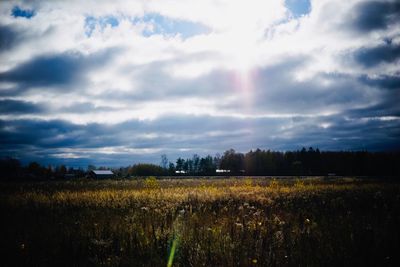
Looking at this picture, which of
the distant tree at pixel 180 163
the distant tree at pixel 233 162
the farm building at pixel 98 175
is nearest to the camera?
the farm building at pixel 98 175

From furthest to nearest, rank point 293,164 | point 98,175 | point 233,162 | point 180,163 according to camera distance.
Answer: point 180,163 → point 233,162 → point 293,164 → point 98,175

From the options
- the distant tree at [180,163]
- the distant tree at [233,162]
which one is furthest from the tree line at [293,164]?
the distant tree at [180,163]

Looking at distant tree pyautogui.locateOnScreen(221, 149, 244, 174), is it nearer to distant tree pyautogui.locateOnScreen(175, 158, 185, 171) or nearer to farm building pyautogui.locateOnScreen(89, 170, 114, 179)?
distant tree pyautogui.locateOnScreen(175, 158, 185, 171)

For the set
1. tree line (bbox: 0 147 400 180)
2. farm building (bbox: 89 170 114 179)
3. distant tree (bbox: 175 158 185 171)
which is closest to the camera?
farm building (bbox: 89 170 114 179)

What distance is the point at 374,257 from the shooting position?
5.30 meters

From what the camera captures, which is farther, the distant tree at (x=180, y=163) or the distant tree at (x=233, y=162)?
the distant tree at (x=180, y=163)

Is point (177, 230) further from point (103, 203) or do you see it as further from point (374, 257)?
point (103, 203)

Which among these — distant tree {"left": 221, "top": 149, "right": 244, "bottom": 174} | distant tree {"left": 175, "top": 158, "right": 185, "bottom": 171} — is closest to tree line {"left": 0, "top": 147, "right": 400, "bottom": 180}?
distant tree {"left": 221, "top": 149, "right": 244, "bottom": 174}

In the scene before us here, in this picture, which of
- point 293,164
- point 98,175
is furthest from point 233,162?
point 98,175

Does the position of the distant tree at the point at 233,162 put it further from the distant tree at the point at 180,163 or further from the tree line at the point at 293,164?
the distant tree at the point at 180,163

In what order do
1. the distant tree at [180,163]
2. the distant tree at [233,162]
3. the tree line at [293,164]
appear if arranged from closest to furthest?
the tree line at [293,164] → the distant tree at [233,162] → the distant tree at [180,163]

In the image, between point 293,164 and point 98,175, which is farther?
point 293,164

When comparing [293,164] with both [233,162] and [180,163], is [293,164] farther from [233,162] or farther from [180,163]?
[180,163]

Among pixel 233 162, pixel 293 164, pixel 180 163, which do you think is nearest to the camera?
pixel 293 164
